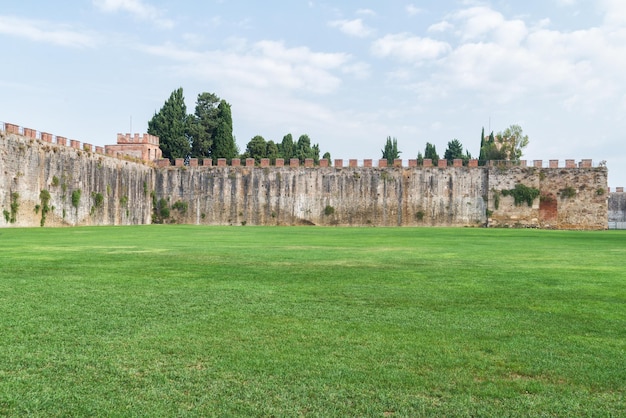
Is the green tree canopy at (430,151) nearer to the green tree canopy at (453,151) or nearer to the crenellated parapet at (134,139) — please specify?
the green tree canopy at (453,151)

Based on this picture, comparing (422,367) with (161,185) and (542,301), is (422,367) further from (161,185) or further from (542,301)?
(161,185)

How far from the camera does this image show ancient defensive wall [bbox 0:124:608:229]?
1863 inches

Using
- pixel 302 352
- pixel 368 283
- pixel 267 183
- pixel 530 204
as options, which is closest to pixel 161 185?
pixel 267 183

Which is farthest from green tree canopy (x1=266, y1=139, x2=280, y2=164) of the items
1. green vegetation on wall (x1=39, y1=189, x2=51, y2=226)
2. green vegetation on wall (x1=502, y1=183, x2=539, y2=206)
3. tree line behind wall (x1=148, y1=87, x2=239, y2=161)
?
green vegetation on wall (x1=39, y1=189, x2=51, y2=226)

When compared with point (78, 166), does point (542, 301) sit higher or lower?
lower

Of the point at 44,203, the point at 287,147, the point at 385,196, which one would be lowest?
the point at 44,203

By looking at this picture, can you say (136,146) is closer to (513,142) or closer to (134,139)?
(134,139)

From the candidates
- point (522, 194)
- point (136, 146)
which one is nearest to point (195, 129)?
point (136, 146)

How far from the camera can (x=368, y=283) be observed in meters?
8.91

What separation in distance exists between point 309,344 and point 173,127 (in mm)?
60995

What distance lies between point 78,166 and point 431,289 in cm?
3604

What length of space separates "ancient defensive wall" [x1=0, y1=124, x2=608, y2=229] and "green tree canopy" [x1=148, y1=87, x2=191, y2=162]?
42.9 feet

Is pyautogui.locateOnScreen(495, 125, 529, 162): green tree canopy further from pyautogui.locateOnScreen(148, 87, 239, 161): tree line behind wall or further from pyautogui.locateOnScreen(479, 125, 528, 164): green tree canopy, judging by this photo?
pyautogui.locateOnScreen(148, 87, 239, 161): tree line behind wall

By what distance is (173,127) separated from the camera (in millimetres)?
63250
